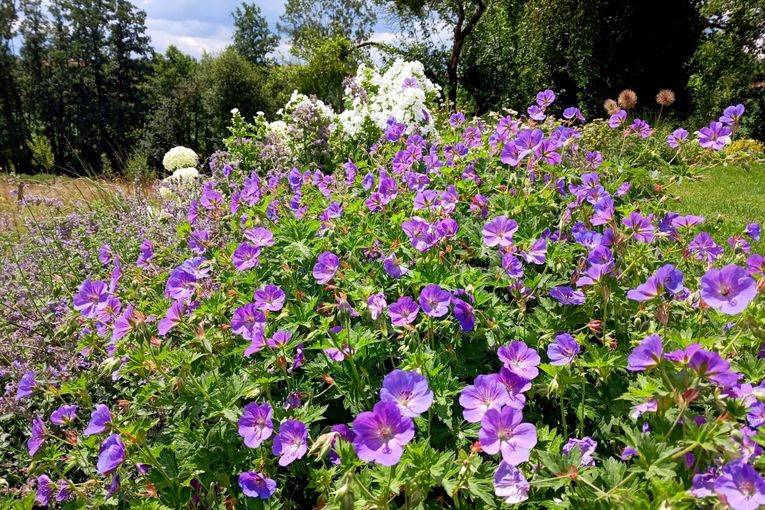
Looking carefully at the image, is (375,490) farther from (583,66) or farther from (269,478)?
(583,66)

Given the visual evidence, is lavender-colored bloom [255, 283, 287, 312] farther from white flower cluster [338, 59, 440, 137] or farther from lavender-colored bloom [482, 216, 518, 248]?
white flower cluster [338, 59, 440, 137]

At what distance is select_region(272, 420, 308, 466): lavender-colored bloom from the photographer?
1.29m

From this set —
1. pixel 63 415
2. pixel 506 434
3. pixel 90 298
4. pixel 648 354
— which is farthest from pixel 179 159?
pixel 648 354

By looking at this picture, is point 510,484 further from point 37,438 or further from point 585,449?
point 37,438

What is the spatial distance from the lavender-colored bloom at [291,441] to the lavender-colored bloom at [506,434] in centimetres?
48

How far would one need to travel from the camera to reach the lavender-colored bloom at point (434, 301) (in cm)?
144

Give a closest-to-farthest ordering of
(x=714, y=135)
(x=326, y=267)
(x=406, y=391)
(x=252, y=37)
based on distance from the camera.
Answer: (x=406, y=391)
(x=326, y=267)
(x=714, y=135)
(x=252, y=37)

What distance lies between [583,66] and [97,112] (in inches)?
1100

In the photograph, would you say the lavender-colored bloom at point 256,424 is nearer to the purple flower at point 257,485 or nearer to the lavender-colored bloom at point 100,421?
the purple flower at point 257,485

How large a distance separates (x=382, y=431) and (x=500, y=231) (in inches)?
34.7

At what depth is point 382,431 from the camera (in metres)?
1.08

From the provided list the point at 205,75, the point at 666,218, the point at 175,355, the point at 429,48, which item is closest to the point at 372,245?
the point at 175,355

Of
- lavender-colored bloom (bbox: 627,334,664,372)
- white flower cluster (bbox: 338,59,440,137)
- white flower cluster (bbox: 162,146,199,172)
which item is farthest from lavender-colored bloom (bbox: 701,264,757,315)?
white flower cluster (bbox: 162,146,199,172)

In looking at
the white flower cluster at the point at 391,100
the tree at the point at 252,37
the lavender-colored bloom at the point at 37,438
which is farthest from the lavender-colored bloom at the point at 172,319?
the tree at the point at 252,37
